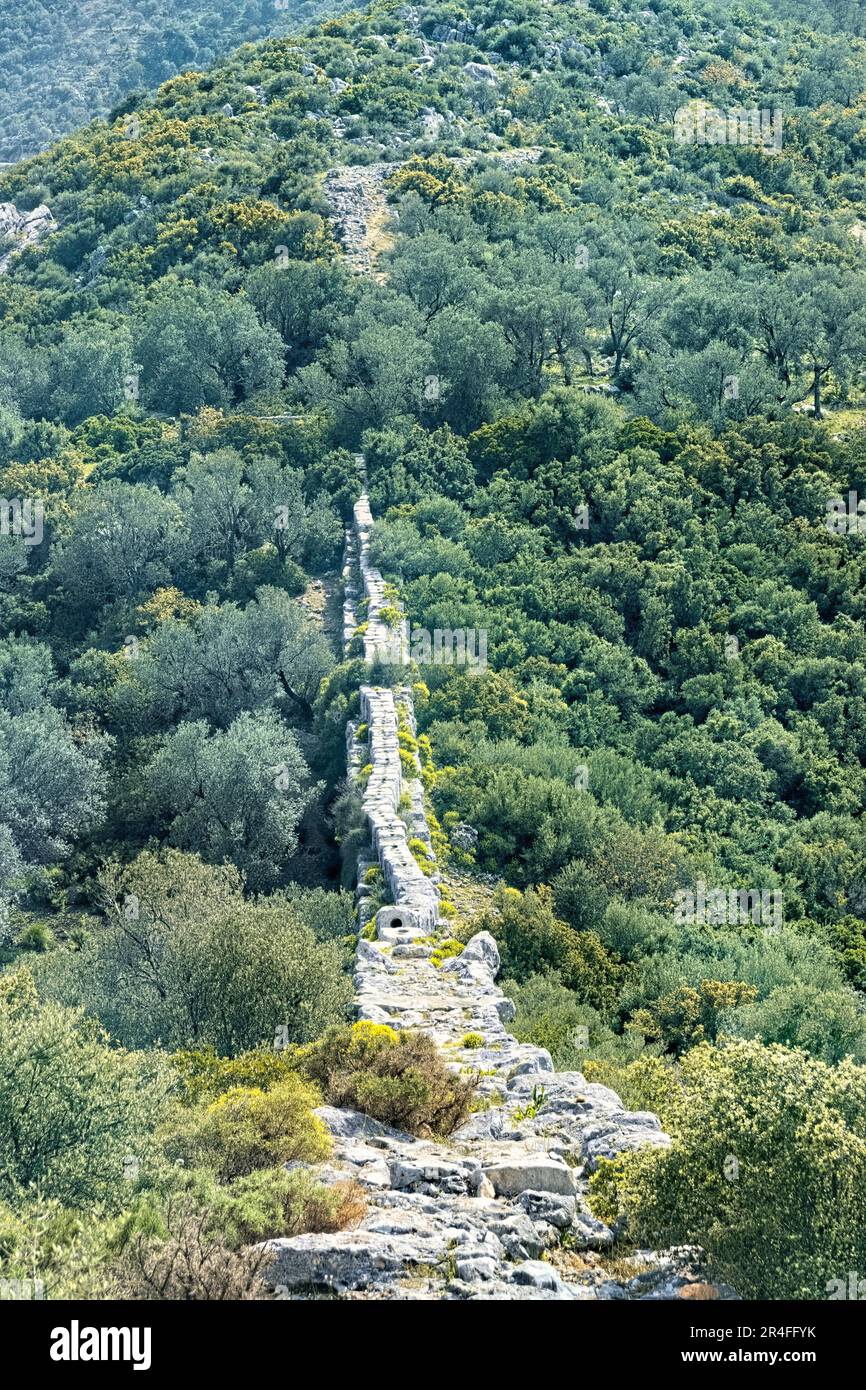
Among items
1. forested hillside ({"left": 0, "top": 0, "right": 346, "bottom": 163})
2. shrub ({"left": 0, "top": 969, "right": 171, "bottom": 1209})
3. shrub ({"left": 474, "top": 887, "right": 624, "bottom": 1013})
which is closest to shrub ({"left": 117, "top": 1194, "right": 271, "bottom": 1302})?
shrub ({"left": 0, "top": 969, "right": 171, "bottom": 1209})

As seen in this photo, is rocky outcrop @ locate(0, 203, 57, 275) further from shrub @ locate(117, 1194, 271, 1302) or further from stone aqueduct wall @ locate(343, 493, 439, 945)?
shrub @ locate(117, 1194, 271, 1302)

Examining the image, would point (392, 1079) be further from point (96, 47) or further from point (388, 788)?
point (96, 47)

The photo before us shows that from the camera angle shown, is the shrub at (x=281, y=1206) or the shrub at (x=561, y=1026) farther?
the shrub at (x=561, y=1026)

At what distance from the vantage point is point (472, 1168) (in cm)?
1442

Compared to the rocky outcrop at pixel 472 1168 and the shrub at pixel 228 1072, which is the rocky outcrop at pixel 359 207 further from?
the shrub at pixel 228 1072

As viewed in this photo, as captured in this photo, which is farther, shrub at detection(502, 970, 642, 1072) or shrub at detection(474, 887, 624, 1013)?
shrub at detection(474, 887, 624, 1013)

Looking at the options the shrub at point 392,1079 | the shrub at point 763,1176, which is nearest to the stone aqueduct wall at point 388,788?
the shrub at point 392,1079

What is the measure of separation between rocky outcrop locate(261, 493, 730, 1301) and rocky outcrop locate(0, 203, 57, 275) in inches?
2136

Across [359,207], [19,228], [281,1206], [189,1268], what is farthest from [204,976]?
[19,228]

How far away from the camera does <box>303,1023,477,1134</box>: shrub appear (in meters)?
15.9

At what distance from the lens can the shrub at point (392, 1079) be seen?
15906 mm

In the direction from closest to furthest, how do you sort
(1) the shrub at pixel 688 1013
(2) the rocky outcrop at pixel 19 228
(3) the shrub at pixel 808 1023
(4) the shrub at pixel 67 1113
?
(4) the shrub at pixel 67 1113
(3) the shrub at pixel 808 1023
(1) the shrub at pixel 688 1013
(2) the rocky outcrop at pixel 19 228

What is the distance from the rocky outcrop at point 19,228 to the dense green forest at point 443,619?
90 cm
